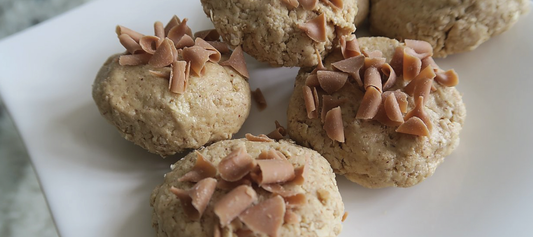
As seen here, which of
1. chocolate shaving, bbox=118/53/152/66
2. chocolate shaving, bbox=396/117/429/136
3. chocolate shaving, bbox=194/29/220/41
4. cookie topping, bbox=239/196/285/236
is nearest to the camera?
cookie topping, bbox=239/196/285/236

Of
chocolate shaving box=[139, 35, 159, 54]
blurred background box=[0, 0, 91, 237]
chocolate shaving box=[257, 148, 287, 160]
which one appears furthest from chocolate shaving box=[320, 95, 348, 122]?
blurred background box=[0, 0, 91, 237]

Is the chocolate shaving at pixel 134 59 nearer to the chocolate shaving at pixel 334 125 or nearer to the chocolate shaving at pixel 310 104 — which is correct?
the chocolate shaving at pixel 310 104

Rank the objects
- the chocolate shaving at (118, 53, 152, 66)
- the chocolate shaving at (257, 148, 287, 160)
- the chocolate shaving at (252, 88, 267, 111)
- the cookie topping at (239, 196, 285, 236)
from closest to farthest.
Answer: the cookie topping at (239, 196, 285, 236) → the chocolate shaving at (257, 148, 287, 160) → the chocolate shaving at (118, 53, 152, 66) → the chocolate shaving at (252, 88, 267, 111)

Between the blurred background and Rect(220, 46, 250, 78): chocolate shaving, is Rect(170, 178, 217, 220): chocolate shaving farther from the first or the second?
the blurred background

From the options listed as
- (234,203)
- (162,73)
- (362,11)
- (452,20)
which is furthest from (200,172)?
(452,20)

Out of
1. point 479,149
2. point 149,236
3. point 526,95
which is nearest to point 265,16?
point 149,236

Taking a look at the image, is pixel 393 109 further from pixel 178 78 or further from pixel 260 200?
pixel 178 78

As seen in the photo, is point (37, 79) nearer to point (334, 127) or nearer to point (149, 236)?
point (149, 236)
